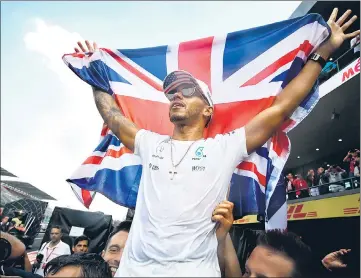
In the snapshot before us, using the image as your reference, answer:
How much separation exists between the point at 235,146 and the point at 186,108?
16.3 inches

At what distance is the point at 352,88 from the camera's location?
8.09 metres

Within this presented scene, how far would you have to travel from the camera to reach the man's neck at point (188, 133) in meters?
1.90

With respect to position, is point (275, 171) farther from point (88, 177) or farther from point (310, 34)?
point (88, 177)

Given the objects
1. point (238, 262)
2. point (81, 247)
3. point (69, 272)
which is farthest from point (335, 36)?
point (81, 247)

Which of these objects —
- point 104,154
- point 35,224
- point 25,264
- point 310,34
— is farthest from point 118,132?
point 35,224

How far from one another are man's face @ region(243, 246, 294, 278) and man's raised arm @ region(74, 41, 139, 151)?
1040 mm

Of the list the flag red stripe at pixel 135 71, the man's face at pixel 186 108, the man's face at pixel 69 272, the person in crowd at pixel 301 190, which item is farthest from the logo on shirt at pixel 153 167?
the person in crowd at pixel 301 190

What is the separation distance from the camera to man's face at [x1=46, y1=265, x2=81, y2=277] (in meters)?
1.75

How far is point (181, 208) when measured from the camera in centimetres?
154

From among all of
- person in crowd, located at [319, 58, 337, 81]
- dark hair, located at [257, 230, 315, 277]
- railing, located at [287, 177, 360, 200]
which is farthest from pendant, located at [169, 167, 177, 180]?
person in crowd, located at [319, 58, 337, 81]

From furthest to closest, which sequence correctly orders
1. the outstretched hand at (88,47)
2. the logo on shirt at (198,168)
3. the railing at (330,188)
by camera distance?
the railing at (330,188), the outstretched hand at (88,47), the logo on shirt at (198,168)

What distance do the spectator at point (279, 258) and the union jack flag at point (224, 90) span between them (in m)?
0.09

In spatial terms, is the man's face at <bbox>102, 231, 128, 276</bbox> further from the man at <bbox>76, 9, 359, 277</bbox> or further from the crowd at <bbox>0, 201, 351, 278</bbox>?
the man at <bbox>76, 9, 359, 277</bbox>

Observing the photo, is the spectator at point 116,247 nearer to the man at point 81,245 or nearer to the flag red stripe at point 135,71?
the flag red stripe at point 135,71
